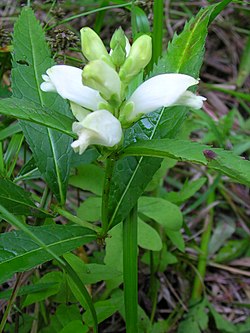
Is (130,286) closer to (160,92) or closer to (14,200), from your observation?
(14,200)

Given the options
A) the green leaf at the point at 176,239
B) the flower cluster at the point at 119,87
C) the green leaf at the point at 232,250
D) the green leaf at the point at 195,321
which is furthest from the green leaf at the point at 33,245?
the green leaf at the point at 232,250

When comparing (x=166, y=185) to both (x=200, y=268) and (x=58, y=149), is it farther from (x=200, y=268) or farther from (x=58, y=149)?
(x=58, y=149)

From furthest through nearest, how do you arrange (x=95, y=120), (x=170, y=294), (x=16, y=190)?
(x=170, y=294) < (x=16, y=190) < (x=95, y=120)

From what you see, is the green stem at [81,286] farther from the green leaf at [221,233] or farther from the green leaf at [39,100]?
the green leaf at [221,233]


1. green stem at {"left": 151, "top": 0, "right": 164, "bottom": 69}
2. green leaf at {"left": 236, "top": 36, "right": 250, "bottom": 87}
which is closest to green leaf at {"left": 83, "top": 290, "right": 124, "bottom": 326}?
green stem at {"left": 151, "top": 0, "right": 164, "bottom": 69}

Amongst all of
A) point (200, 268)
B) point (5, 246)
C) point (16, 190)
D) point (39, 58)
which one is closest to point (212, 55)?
point (200, 268)

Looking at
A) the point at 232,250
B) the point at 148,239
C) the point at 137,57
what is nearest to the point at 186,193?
the point at 148,239
